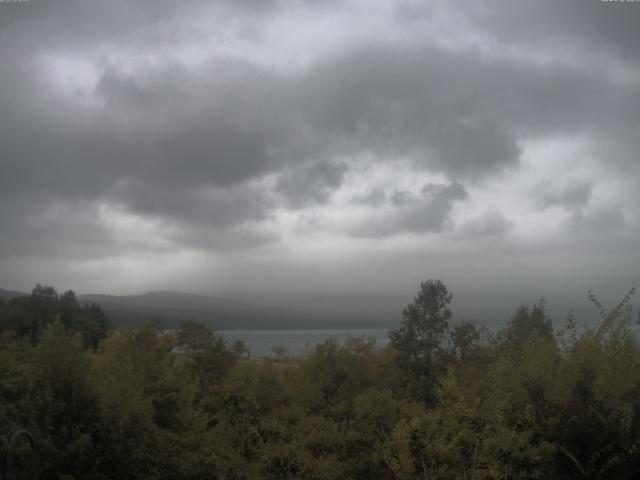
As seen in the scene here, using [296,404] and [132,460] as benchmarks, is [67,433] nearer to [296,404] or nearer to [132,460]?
[132,460]

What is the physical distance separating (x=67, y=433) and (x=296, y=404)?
15.2 meters

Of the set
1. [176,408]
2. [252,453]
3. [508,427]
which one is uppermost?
[508,427]

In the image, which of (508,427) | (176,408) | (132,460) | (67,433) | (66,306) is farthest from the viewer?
(66,306)

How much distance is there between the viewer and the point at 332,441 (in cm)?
2133

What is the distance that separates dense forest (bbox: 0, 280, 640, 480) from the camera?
11312 mm

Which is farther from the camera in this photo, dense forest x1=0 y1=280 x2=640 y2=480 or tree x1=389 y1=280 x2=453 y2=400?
tree x1=389 y1=280 x2=453 y2=400

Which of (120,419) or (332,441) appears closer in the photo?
(120,419)

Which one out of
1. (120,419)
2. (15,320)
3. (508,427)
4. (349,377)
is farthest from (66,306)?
(508,427)

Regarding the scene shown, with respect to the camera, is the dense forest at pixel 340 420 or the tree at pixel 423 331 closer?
the dense forest at pixel 340 420

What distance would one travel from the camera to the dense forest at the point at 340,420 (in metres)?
11.3

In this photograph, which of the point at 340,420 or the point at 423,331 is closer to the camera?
the point at 340,420

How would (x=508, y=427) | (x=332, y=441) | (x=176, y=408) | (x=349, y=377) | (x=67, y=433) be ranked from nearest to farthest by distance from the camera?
1. (x=508, y=427)
2. (x=67, y=433)
3. (x=332, y=441)
4. (x=176, y=408)
5. (x=349, y=377)

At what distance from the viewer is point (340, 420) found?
83.6ft

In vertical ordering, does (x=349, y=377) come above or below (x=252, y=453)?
above
